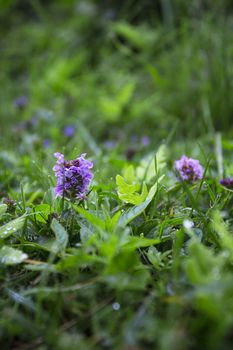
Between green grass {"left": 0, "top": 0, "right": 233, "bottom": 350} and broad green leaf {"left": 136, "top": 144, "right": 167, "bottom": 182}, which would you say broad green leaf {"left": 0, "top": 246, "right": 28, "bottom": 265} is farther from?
broad green leaf {"left": 136, "top": 144, "right": 167, "bottom": 182}

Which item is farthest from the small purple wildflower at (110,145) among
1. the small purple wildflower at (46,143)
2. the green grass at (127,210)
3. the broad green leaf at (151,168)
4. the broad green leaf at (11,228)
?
the broad green leaf at (11,228)

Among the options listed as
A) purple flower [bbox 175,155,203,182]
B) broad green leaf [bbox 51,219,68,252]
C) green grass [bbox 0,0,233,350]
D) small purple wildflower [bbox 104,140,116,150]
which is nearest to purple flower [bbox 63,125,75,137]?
green grass [bbox 0,0,233,350]

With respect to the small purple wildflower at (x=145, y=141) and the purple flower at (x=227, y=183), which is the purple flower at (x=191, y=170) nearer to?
the purple flower at (x=227, y=183)

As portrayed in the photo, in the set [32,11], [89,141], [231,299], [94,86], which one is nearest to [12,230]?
[231,299]

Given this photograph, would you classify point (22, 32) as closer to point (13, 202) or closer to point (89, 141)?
point (89, 141)

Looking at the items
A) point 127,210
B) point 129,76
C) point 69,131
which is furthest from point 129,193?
point 129,76

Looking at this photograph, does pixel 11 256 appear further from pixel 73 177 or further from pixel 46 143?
pixel 46 143
